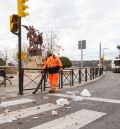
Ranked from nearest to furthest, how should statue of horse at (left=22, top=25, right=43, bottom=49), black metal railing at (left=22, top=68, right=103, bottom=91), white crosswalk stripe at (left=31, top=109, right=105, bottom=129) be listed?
white crosswalk stripe at (left=31, top=109, right=105, bottom=129) < black metal railing at (left=22, top=68, right=103, bottom=91) < statue of horse at (left=22, top=25, right=43, bottom=49)

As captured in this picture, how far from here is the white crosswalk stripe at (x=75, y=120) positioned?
7.30 m

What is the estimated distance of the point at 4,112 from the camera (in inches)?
350

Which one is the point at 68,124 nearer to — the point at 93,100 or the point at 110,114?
the point at 110,114

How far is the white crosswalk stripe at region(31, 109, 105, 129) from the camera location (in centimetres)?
730

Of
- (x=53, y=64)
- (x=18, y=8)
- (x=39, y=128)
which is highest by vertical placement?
(x=18, y=8)

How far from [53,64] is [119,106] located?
4.64m

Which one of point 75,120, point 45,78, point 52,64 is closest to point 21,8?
point 52,64

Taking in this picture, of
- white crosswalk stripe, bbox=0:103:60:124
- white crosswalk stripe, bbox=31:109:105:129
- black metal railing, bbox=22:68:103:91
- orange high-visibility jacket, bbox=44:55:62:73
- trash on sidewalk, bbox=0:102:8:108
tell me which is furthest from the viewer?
black metal railing, bbox=22:68:103:91

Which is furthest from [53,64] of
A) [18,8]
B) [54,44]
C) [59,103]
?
[54,44]

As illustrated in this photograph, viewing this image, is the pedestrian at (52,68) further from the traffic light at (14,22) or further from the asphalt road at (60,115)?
the asphalt road at (60,115)

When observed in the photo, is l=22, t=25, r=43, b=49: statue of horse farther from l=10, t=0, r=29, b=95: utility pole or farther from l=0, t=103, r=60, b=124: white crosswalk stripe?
l=0, t=103, r=60, b=124: white crosswalk stripe

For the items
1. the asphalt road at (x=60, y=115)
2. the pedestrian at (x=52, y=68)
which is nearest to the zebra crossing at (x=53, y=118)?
the asphalt road at (x=60, y=115)

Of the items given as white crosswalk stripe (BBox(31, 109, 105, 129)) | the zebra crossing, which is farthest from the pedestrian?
white crosswalk stripe (BBox(31, 109, 105, 129))

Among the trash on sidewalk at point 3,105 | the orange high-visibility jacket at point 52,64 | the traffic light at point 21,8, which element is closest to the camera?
the trash on sidewalk at point 3,105
